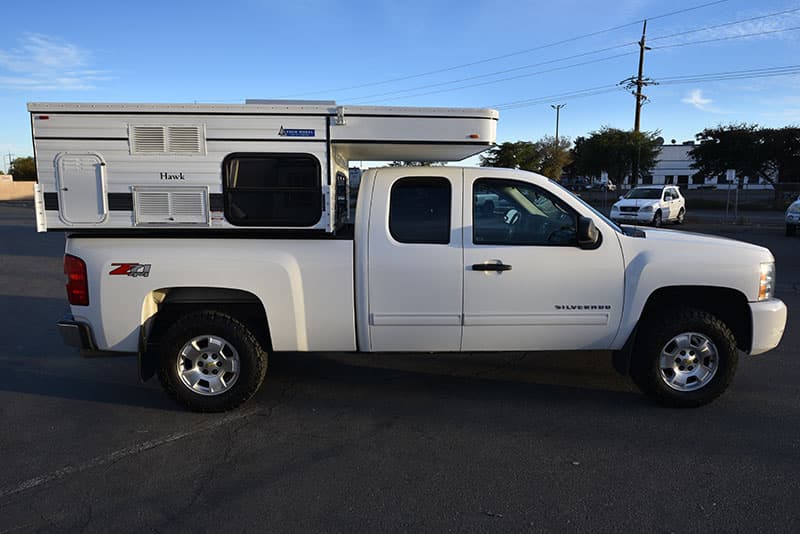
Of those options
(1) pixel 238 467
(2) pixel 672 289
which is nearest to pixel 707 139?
(2) pixel 672 289

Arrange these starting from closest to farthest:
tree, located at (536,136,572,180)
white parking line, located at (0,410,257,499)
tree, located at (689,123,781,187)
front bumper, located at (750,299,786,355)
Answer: white parking line, located at (0,410,257,499)
front bumper, located at (750,299,786,355)
tree, located at (689,123,781,187)
tree, located at (536,136,572,180)

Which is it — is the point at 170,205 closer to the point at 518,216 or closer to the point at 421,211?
the point at 421,211

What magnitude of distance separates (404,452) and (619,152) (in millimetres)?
43917

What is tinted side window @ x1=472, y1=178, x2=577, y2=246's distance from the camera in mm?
4477

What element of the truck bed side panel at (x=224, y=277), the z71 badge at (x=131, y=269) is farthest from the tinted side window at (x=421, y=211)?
the z71 badge at (x=131, y=269)

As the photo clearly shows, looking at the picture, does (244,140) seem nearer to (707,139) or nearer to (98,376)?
(98,376)

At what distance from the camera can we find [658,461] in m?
3.75

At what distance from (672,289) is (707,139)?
140 feet

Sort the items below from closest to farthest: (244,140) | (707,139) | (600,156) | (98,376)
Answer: (244,140) < (98,376) < (707,139) < (600,156)

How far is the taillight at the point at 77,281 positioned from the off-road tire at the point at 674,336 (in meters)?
4.39

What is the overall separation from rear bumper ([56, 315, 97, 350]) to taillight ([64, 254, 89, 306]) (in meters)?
0.17

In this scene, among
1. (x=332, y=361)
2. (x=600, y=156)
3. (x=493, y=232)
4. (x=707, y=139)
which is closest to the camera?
(x=493, y=232)

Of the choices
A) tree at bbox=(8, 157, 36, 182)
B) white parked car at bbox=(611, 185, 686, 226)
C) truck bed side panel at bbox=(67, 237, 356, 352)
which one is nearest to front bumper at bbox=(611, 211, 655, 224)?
white parked car at bbox=(611, 185, 686, 226)

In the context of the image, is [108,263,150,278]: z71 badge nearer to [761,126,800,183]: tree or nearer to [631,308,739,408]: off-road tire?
[631,308,739,408]: off-road tire
